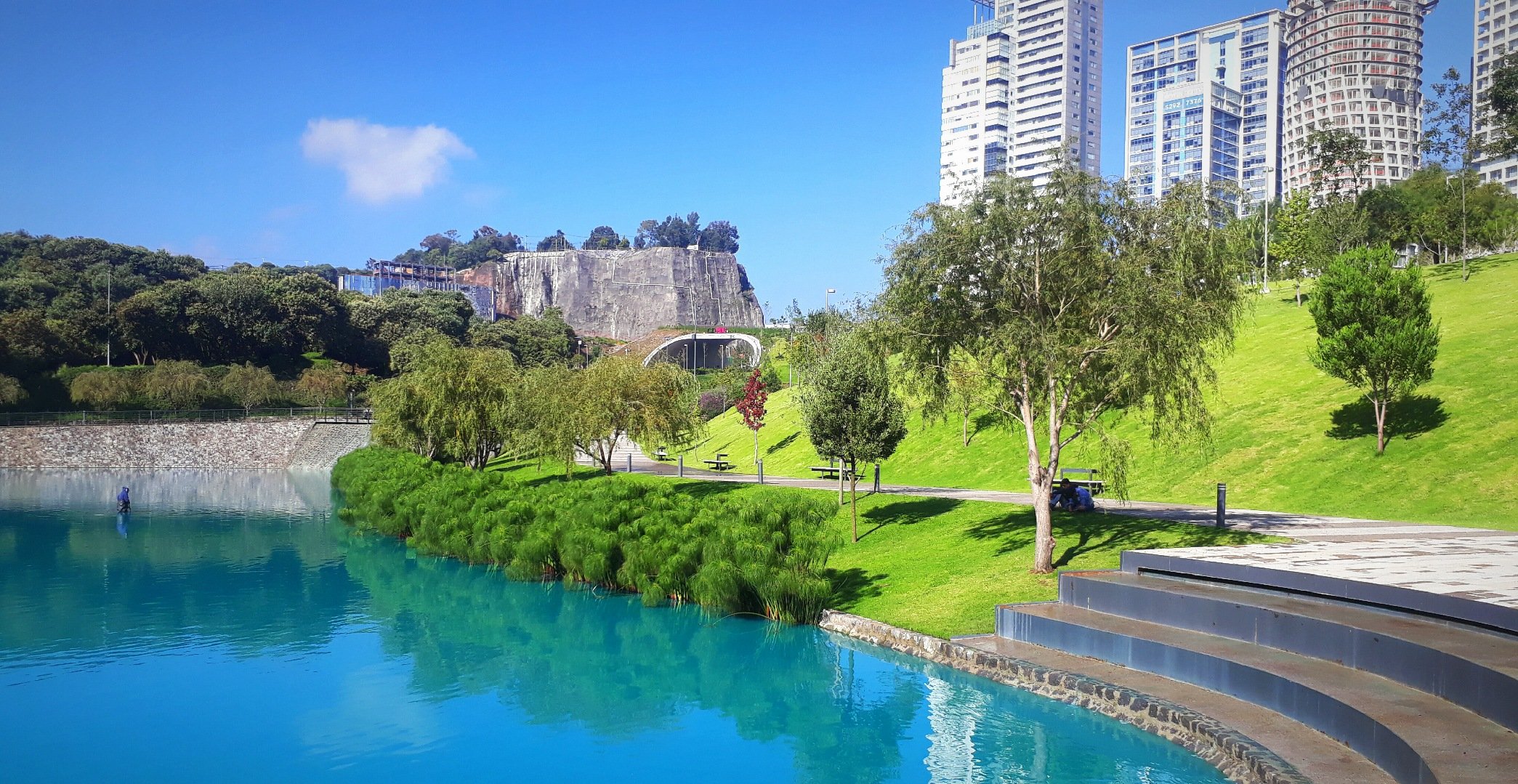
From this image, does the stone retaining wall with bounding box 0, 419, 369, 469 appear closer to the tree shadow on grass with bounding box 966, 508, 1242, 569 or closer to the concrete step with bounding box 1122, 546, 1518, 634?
the tree shadow on grass with bounding box 966, 508, 1242, 569

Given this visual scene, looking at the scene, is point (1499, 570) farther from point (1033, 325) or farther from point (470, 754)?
point (470, 754)

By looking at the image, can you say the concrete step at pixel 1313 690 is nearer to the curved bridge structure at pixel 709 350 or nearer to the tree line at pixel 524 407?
the tree line at pixel 524 407

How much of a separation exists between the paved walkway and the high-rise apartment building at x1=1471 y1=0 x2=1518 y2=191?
185 metres

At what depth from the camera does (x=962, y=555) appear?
22625mm

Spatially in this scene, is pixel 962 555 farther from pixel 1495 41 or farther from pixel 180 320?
pixel 1495 41

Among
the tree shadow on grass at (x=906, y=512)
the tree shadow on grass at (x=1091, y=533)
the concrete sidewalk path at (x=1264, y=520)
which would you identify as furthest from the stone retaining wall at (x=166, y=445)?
the tree shadow on grass at (x=1091, y=533)

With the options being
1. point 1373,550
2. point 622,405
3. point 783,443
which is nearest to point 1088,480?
point 1373,550

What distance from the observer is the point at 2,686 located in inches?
684

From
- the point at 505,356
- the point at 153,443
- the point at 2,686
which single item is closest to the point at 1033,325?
the point at 2,686

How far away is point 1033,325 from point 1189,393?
3390mm

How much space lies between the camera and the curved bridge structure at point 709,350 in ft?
404

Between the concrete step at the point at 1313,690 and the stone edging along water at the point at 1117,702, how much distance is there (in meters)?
0.88

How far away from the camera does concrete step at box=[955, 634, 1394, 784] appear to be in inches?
418

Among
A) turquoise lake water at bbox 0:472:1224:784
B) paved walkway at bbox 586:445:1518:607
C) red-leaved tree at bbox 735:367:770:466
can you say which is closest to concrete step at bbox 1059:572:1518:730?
paved walkway at bbox 586:445:1518:607
